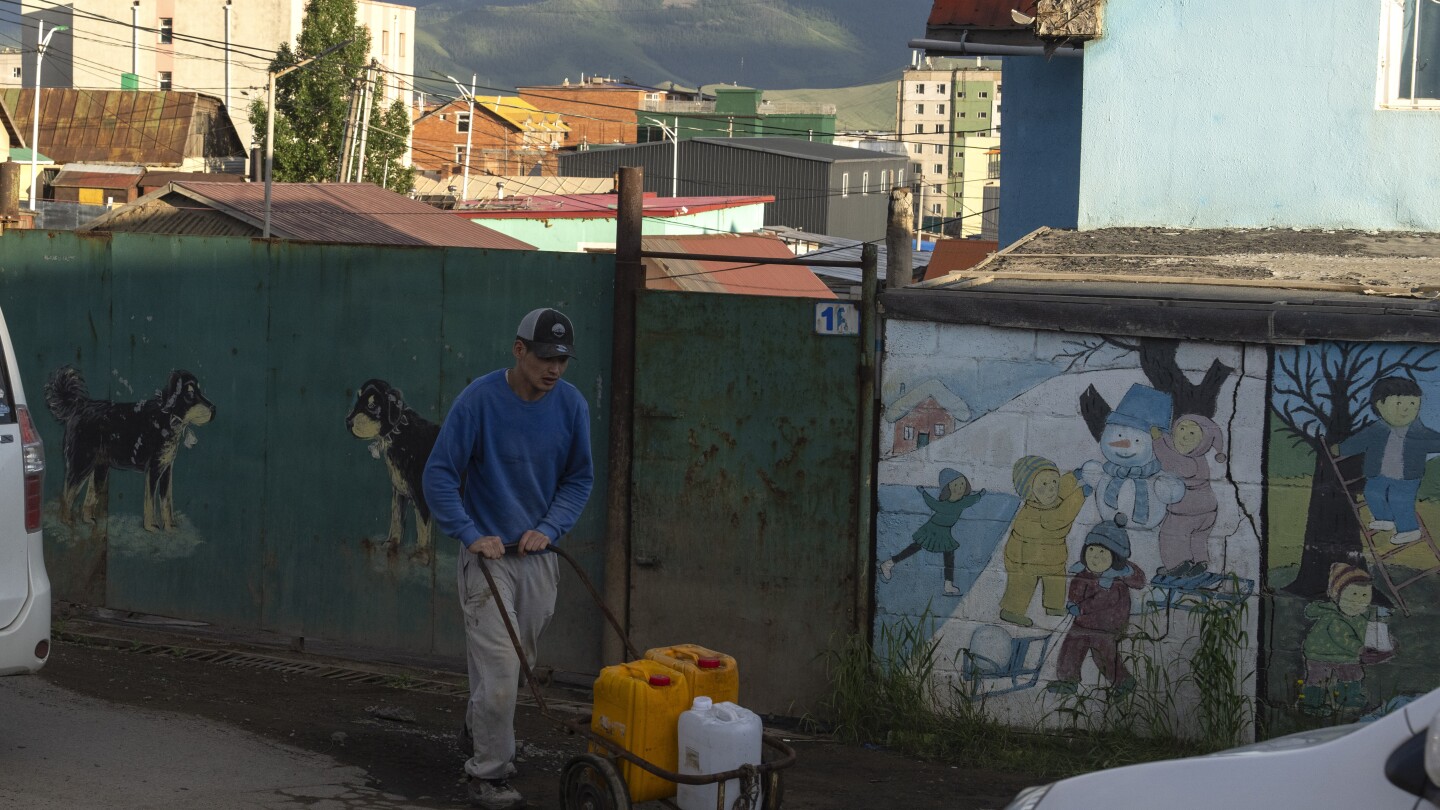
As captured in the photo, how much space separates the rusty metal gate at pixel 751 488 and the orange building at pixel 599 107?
89951mm

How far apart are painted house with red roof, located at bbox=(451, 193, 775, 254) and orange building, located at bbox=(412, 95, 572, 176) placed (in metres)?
32.9

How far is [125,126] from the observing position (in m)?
55.2

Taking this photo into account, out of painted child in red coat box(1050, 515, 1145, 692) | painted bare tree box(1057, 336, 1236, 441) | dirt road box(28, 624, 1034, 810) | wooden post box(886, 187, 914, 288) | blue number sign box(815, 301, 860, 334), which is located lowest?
dirt road box(28, 624, 1034, 810)

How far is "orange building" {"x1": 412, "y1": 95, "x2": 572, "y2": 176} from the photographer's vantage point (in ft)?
251

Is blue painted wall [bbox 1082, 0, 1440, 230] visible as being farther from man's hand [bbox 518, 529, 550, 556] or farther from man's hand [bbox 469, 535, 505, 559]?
man's hand [bbox 469, 535, 505, 559]

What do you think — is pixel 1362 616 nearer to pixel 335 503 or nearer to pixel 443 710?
pixel 443 710

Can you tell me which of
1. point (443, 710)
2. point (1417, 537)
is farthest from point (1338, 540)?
point (443, 710)

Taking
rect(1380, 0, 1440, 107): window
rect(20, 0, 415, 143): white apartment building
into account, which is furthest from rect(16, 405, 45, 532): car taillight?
rect(20, 0, 415, 143): white apartment building

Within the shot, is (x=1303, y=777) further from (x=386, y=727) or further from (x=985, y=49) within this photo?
(x=985, y=49)

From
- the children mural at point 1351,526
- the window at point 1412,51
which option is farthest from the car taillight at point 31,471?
the window at point 1412,51

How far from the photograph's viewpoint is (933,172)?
151875 mm

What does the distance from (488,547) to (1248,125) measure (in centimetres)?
620

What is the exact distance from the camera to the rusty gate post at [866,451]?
6758mm

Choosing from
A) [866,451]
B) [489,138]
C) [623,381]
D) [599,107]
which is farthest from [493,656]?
[599,107]
